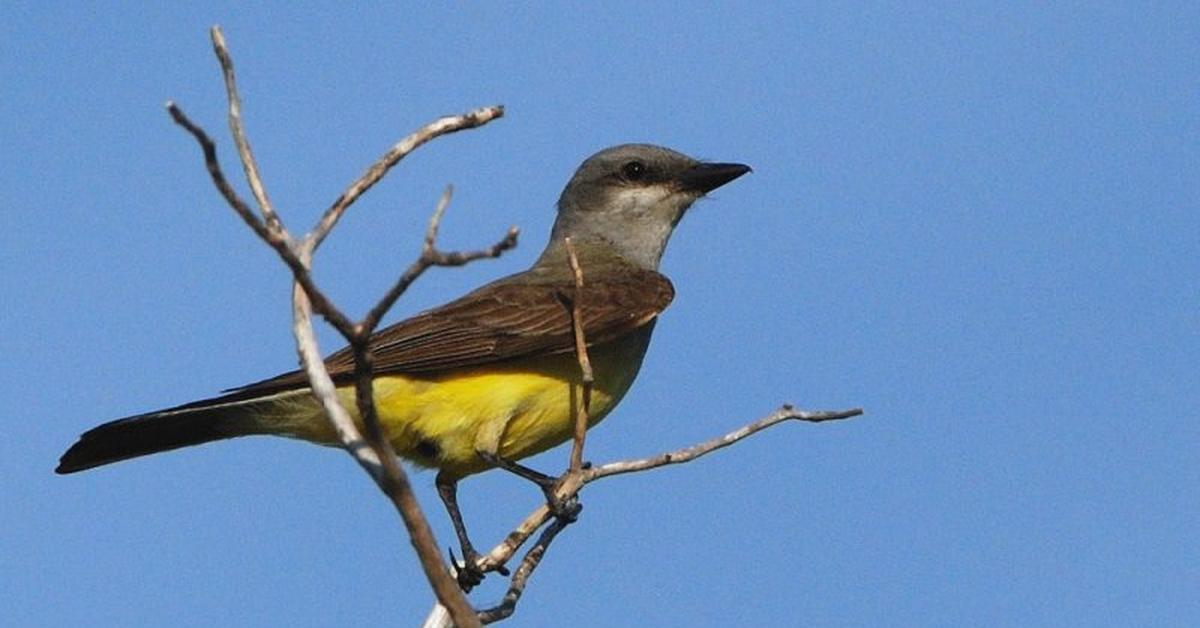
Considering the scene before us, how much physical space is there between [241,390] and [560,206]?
344 centimetres

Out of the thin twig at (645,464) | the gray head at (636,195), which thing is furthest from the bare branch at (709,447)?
the gray head at (636,195)

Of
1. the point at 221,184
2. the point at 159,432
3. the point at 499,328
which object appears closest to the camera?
the point at 221,184

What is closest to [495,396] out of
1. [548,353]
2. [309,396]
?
[548,353]

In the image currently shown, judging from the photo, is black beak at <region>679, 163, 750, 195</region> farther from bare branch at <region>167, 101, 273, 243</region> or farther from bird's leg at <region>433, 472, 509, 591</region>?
bare branch at <region>167, 101, 273, 243</region>

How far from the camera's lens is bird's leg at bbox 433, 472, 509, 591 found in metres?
6.47

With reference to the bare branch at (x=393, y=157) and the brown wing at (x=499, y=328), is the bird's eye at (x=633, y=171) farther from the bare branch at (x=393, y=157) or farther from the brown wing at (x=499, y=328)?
the bare branch at (x=393, y=157)

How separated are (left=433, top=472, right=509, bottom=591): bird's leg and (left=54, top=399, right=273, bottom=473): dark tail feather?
3.10ft

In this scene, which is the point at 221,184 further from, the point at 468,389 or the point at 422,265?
the point at 468,389

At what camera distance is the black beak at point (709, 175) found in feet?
30.1

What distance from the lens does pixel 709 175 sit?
9.19 metres

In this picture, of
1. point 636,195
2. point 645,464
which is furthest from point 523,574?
point 636,195

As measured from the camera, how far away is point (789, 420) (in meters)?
5.31

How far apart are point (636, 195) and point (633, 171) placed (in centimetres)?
18

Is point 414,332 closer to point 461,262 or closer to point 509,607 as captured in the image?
point 509,607
